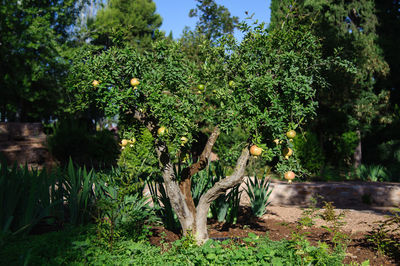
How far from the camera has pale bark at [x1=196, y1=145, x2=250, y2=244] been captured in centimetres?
315

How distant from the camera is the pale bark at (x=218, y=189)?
3152mm

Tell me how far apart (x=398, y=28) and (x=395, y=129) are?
4.22 metres

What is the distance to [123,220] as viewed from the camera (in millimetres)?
3252

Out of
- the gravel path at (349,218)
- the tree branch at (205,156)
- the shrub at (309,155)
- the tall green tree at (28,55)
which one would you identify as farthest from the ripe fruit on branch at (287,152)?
the tall green tree at (28,55)

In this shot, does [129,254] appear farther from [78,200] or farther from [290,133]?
[290,133]

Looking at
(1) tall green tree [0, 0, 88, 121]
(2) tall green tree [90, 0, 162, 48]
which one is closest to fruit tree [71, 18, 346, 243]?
(1) tall green tree [0, 0, 88, 121]

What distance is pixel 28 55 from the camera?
12.0 meters

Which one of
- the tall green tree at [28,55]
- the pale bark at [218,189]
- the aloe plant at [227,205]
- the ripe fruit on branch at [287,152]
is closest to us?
the ripe fruit on branch at [287,152]

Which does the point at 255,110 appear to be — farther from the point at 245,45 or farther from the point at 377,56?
the point at 377,56

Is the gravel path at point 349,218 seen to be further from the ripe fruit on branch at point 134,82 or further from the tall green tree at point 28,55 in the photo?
the tall green tree at point 28,55

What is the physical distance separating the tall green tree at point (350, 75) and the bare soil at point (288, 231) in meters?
6.51

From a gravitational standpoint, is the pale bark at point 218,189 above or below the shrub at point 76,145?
below

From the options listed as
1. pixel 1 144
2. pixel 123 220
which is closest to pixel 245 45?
pixel 123 220

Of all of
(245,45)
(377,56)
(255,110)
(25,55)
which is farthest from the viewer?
(25,55)
